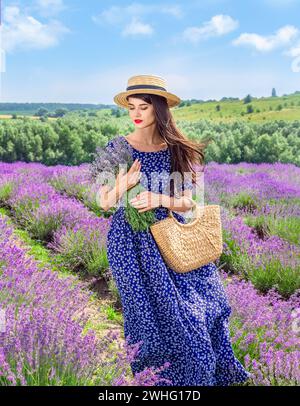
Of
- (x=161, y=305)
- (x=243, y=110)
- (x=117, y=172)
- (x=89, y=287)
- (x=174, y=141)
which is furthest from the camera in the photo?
(x=243, y=110)

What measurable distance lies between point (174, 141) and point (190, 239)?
0.58m

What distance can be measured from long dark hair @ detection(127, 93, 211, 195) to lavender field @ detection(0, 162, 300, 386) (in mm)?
526

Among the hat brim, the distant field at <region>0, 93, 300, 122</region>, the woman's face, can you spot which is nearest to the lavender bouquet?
the woman's face

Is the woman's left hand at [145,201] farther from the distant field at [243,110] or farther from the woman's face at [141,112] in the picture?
the distant field at [243,110]

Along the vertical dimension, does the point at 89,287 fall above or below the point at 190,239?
below

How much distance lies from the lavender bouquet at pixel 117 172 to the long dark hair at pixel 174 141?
26cm

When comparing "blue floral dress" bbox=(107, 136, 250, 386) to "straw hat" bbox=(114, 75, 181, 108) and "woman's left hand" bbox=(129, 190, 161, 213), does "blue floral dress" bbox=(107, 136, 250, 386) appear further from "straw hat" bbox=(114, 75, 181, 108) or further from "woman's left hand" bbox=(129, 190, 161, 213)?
"straw hat" bbox=(114, 75, 181, 108)

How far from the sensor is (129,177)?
107 inches

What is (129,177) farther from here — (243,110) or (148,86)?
(243,110)

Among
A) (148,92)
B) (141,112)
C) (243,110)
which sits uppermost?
(148,92)

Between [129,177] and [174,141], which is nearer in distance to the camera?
[129,177]

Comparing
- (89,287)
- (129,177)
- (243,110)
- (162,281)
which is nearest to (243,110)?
(243,110)
